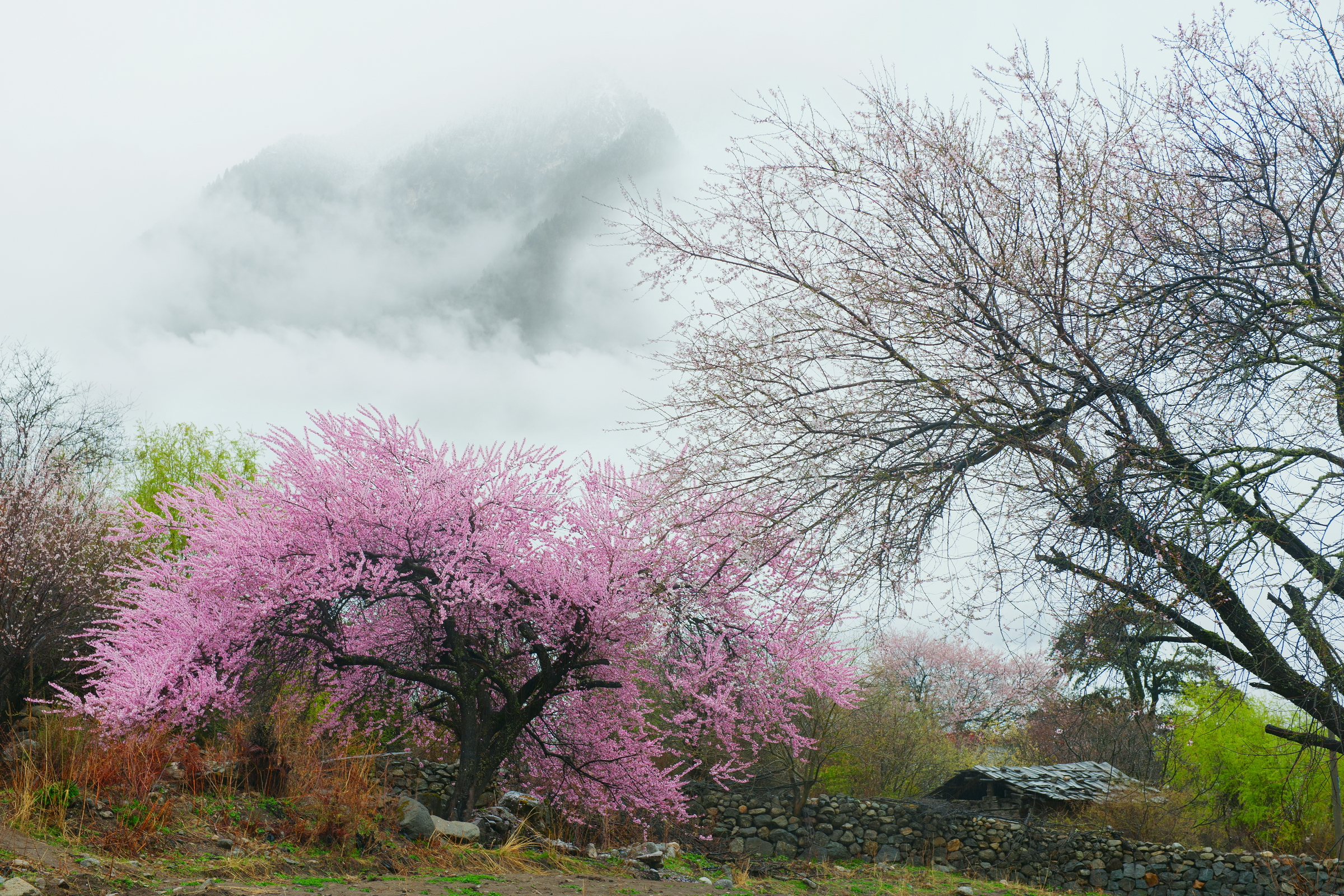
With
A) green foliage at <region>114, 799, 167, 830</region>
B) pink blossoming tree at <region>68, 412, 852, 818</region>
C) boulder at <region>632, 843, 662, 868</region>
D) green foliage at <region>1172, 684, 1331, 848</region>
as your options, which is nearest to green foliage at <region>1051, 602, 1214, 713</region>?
pink blossoming tree at <region>68, 412, 852, 818</region>

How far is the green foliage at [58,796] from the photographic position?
281 inches

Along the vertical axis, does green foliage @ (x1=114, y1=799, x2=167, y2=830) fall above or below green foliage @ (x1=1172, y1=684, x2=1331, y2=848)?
below

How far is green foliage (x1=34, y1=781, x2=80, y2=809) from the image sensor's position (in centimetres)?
715

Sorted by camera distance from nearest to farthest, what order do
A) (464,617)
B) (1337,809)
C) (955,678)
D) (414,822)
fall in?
(414,822) → (464,617) → (1337,809) → (955,678)

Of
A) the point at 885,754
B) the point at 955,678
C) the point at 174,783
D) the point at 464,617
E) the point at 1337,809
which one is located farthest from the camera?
the point at 955,678

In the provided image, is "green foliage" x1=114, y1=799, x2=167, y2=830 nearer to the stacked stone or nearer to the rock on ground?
the rock on ground

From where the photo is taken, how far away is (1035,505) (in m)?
5.66

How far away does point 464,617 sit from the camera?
393 inches

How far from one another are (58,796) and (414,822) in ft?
9.74

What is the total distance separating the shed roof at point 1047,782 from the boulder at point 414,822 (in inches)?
500

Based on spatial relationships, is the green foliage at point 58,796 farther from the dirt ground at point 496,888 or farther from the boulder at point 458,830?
the boulder at point 458,830

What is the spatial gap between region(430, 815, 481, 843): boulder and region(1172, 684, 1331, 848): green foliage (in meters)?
12.9

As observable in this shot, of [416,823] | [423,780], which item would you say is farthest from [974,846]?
[416,823]

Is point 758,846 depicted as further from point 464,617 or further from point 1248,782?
point 1248,782
